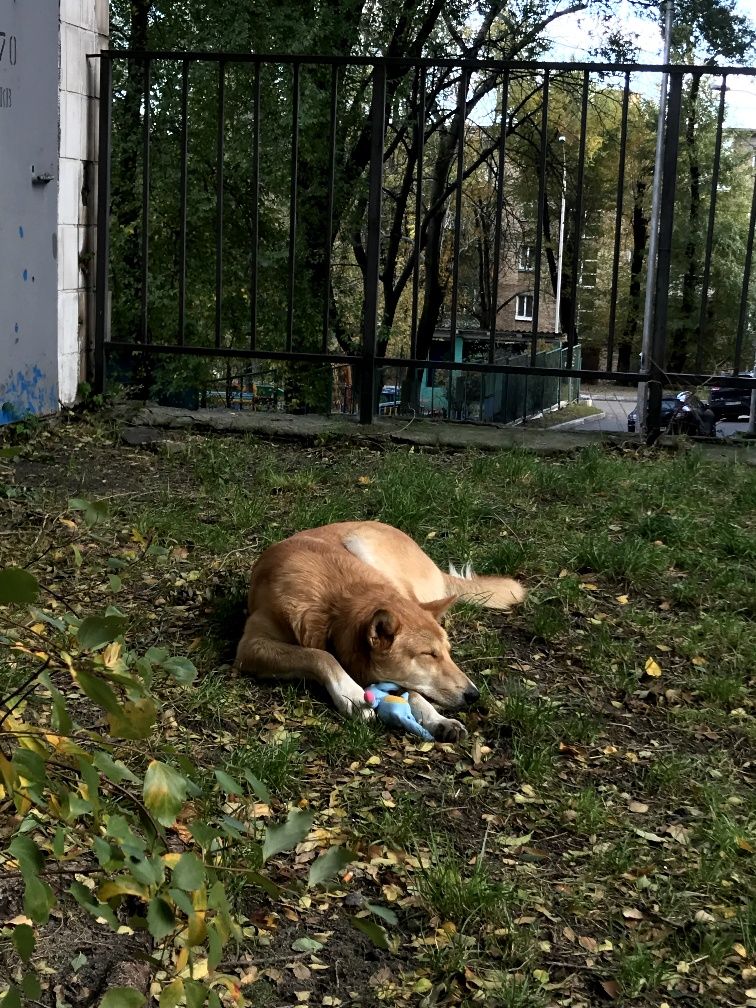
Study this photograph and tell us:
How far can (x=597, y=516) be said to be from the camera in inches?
229

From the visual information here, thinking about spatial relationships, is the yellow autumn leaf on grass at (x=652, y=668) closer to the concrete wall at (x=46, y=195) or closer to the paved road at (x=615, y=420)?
the concrete wall at (x=46, y=195)

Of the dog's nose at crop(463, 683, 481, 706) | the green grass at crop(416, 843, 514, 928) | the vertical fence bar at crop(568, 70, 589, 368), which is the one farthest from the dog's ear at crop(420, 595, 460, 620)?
the vertical fence bar at crop(568, 70, 589, 368)

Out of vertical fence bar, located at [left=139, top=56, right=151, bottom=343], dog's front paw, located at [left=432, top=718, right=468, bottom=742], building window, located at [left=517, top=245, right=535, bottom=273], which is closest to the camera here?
dog's front paw, located at [left=432, top=718, right=468, bottom=742]

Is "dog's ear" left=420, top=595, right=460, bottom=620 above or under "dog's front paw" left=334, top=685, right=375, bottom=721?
above

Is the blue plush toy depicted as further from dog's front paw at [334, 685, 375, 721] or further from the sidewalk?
the sidewalk

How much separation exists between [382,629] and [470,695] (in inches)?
14.4

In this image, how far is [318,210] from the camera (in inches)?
576

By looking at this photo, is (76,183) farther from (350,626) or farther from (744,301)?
(350,626)

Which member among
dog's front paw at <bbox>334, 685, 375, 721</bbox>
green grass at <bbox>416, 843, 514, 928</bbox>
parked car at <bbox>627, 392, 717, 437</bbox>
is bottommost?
green grass at <bbox>416, 843, 514, 928</bbox>

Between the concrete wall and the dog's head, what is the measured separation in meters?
3.96

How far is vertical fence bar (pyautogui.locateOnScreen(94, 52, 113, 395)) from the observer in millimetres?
7887

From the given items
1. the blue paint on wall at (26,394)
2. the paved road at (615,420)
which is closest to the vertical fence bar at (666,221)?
the blue paint on wall at (26,394)

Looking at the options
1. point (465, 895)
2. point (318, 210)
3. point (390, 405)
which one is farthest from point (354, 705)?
point (318, 210)

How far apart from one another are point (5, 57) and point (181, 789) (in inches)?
252
